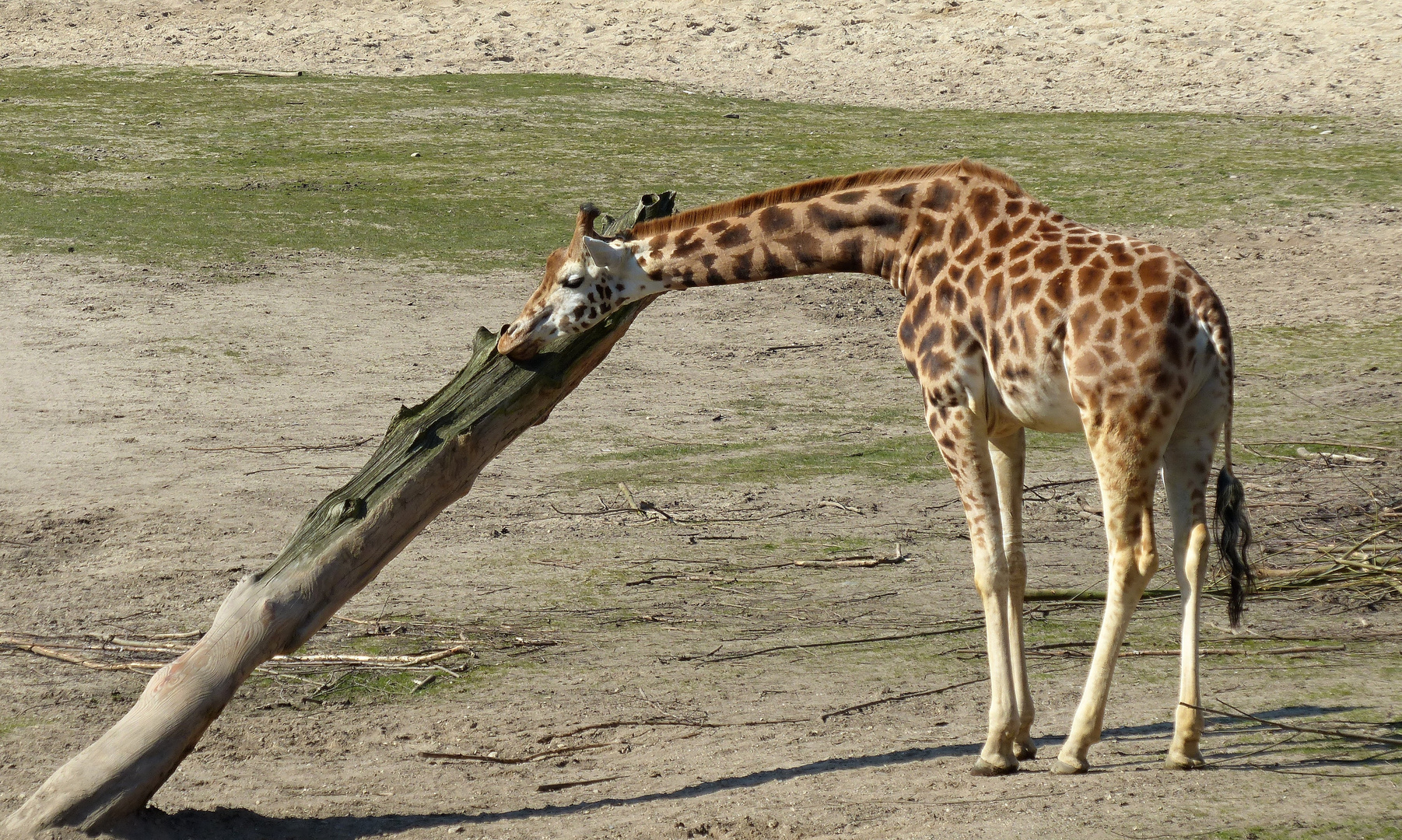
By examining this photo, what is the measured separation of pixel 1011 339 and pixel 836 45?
56.8 ft

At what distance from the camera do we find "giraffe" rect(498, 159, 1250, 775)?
4.46 meters

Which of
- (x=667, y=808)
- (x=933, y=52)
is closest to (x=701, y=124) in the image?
(x=933, y=52)

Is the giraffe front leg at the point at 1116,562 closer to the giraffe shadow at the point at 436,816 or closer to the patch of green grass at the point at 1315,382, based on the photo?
the giraffe shadow at the point at 436,816

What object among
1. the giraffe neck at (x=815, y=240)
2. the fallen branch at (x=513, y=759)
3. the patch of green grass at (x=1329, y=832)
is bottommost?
the fallen branch at (x=513, y=759)

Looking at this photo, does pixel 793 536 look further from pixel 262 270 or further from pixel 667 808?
pixel 262 270

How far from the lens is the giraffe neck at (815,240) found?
5137 millimetres

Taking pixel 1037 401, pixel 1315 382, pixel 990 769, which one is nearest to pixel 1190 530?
pixel 1037 401

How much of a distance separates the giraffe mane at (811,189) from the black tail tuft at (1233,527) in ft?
4.11

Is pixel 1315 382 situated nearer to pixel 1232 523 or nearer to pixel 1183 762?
pixel 1232 523

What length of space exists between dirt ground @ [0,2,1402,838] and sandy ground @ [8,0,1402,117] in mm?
6108

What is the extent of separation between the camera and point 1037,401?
467 cm

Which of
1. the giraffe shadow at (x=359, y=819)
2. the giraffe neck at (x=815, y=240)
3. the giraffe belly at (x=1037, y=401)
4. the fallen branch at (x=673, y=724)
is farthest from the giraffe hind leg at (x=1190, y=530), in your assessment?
the fallen branch at (x=673, y=724)

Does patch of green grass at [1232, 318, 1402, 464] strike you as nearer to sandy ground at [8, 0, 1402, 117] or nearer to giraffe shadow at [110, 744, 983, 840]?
giraffe shadow at [110, 744, 983, 840]

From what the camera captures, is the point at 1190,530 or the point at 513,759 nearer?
the point at 1190,530
